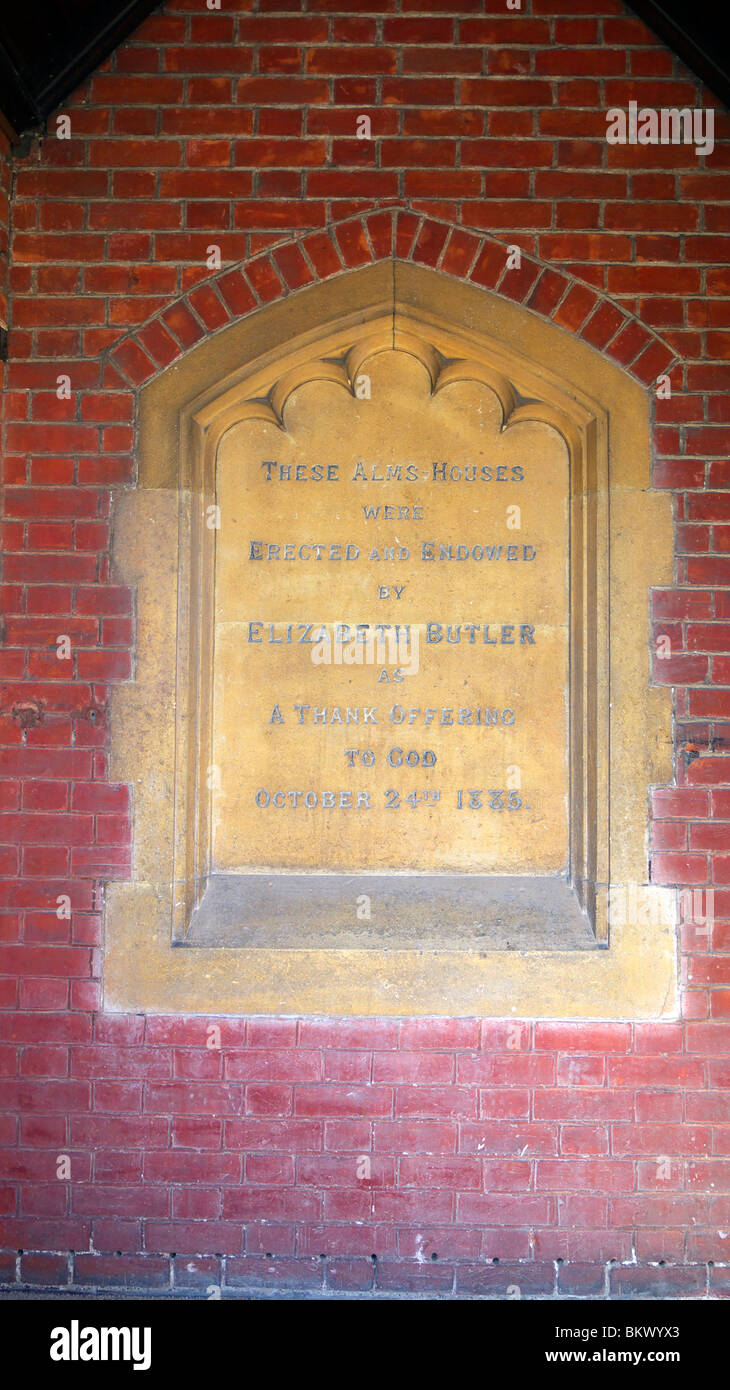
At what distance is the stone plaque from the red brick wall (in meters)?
0.37

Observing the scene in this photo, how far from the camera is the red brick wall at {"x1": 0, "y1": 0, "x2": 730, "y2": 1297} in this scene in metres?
3.25

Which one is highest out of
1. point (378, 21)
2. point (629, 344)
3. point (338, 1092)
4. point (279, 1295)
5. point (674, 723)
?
point (378, 21)

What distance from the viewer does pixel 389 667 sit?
11.6ft

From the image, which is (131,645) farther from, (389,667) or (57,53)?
(57,53)

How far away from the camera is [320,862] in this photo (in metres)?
3.49

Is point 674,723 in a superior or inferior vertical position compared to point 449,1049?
superior

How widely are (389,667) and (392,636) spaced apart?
106mm

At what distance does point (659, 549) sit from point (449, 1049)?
1.75 metres

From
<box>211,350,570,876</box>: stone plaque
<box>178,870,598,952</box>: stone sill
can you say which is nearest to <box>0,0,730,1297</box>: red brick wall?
<box>178,870,598,952</box>: stone sill

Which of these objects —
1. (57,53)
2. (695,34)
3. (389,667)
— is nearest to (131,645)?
(389,667)

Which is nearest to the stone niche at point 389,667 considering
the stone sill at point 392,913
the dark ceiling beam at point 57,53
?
the stone sill at point 392,913

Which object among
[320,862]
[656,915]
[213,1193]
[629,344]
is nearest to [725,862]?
[656,915]

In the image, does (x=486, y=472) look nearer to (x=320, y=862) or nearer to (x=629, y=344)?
(x=629, y=344)

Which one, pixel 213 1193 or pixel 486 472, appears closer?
pixel 213 1193
